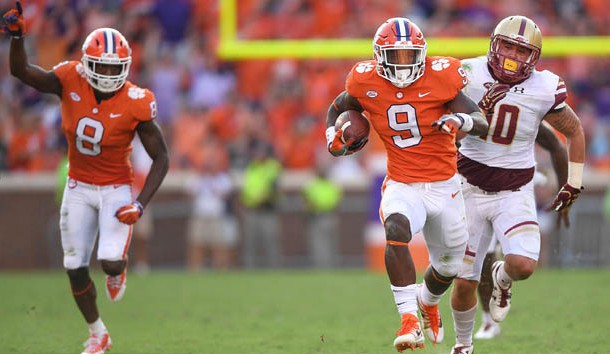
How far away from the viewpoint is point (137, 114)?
7.34 metres

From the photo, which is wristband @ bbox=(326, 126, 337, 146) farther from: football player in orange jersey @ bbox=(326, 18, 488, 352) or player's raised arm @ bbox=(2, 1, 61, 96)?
player's raised arm @ bbox=(2, 1, 61, 96)

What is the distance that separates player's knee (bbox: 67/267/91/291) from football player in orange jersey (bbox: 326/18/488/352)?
2.03 m

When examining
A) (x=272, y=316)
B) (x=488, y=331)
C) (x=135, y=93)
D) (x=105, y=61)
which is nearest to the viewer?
(x=105, y=61)

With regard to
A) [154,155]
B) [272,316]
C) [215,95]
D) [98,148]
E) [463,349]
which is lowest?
[215,95]

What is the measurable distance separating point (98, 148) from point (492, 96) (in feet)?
8.96

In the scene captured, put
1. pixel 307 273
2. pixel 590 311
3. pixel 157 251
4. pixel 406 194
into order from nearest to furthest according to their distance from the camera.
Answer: pixel 406 194 → pixel 590 311 → pixel 307 273 → pixel 157 251

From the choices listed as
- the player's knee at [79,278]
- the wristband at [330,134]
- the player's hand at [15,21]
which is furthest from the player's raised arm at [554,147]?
the player's hand at [15,21]

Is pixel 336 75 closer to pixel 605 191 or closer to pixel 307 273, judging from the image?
pixel 307 273

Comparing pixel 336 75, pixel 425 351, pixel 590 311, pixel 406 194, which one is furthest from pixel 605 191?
pixel 406 194

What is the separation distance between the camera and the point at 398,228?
6.38 metres

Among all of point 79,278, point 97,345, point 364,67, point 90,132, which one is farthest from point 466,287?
point 90,132

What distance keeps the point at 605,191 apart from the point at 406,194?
1064 centimetres

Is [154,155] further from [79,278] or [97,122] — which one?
[79,278]

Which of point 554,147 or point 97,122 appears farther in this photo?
point 554,147
